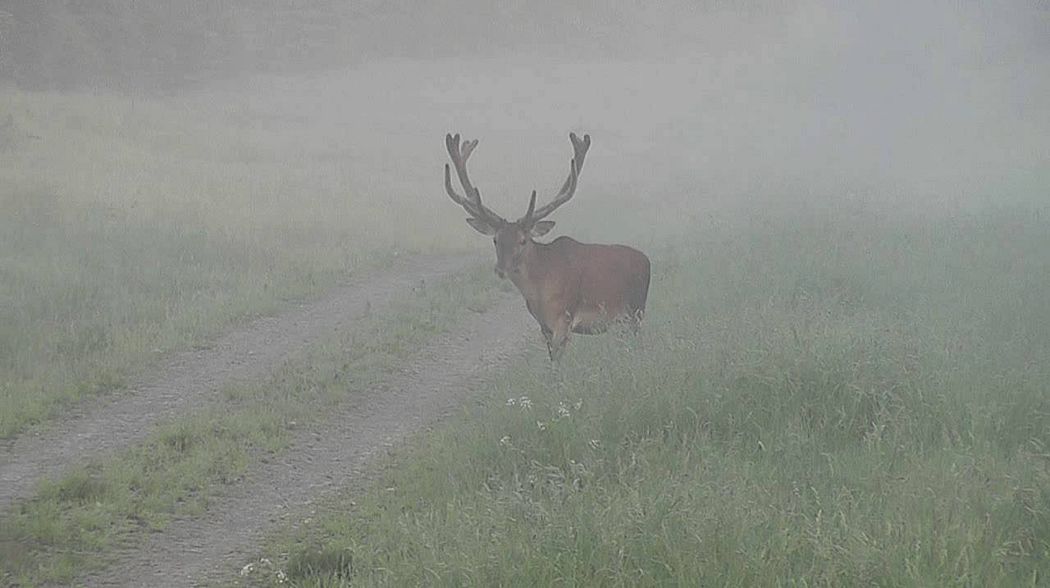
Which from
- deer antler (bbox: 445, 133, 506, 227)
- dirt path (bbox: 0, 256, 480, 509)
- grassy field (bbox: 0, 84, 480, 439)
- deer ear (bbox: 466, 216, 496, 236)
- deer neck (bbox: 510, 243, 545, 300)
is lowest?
dirt path (bbox: 0, 256, 480, 509)

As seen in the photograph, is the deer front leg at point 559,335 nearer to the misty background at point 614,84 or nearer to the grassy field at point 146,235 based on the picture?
the grassy field at point 146,235

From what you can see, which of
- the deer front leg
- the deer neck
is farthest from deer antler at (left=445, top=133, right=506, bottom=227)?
the deer front leg

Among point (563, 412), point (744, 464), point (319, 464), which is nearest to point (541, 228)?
point (563, 412)

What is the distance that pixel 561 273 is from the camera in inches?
441

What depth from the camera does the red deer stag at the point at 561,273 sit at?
10.9 metres

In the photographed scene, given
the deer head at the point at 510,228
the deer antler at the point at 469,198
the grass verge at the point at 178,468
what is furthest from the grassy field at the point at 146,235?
the deer head at the point at 510,228

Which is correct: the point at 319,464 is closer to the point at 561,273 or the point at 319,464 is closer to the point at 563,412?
the point at 563,412

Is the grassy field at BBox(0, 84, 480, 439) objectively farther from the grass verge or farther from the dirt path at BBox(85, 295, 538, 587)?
the dirt path at BBox(85, 295, 538, 587)

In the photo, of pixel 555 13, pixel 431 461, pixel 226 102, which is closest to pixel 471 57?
pixel 555 13

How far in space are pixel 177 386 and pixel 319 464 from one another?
276cm

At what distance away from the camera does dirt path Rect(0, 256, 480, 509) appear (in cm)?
892

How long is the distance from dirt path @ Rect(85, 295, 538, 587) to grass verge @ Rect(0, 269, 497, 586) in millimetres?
162

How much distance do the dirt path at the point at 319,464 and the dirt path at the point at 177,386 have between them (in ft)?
4.37

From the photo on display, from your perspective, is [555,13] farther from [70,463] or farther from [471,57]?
[70,463]
